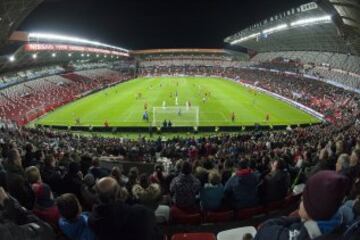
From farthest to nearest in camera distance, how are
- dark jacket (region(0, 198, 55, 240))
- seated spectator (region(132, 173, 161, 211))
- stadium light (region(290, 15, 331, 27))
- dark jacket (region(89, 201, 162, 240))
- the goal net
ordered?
stadium light (region(290, 15, 331, 27)), the goal net, seated spectator (region(132, 173, 161, 211)), dark jacket (region(89, 201, 162, 240)), dark jacket (region(0, 198, 55, 240))

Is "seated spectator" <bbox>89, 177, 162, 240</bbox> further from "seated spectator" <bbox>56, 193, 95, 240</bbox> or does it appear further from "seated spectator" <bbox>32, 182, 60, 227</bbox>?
"seated spectator" <bbox>32, 182, 60, 227</bbox>

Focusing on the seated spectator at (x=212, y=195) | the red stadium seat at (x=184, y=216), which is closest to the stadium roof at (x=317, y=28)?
the seated spectator at (x=212, y=195)

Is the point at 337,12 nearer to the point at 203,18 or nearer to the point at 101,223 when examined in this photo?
the point at 101,223

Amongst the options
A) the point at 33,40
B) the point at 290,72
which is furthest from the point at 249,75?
the point at 33,40

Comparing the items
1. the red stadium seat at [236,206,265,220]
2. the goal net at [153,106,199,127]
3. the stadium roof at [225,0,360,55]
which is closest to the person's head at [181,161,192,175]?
the red stadium seat at [236,206,265,220]

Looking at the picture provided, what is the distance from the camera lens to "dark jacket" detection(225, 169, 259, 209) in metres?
8.41

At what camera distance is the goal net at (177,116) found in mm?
41375

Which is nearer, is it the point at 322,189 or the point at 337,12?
the point at 322,189

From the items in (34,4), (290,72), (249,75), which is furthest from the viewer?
(249,75)

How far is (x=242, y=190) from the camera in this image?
8.48m

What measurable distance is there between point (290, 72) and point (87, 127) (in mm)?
54820

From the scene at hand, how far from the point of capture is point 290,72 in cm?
8256

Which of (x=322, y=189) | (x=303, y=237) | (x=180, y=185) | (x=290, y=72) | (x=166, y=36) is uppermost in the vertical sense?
(x=166, y=36)

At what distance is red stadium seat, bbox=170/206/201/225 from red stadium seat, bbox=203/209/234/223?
0.17 metres
